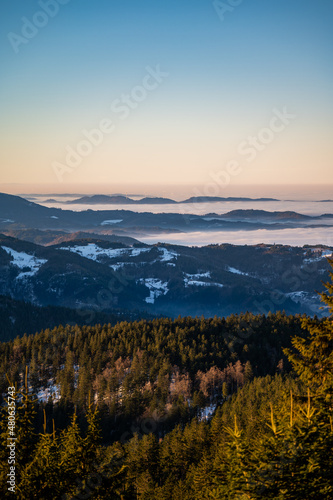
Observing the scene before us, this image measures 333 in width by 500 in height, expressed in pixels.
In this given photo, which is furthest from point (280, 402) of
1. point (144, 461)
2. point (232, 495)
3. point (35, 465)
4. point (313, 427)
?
point (144, 461)

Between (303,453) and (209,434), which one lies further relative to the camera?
(209,434)

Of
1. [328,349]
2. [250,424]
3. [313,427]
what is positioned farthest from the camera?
[250,424]

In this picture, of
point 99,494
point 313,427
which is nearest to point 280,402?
point 313,427

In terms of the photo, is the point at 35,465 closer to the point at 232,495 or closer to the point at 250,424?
the point at 232,495

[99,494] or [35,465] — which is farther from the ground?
[35,465]

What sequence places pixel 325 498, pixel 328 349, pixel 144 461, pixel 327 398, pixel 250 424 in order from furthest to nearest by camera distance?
1. pixel 144 461
2. pixel 250 424
3. pixel 328 349
4. pixel 327 398
5. pixel 325 498

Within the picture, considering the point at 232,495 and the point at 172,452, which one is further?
the point at 172,452

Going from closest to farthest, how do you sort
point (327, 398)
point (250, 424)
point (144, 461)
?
point (327, 398) < point (250, 424) < point (144, 461)

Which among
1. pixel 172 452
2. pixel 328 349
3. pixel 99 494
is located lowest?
pixel 172 452

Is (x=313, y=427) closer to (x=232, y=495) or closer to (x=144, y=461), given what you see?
(x=232, y=495)
